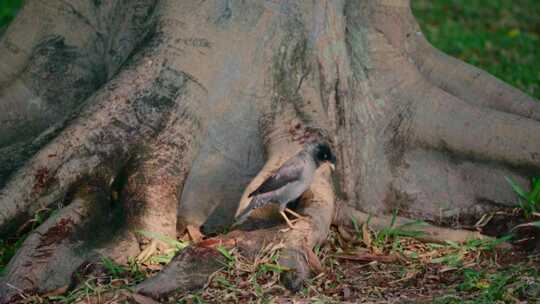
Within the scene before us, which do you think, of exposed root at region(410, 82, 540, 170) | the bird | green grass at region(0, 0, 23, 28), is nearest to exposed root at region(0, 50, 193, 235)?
the bird

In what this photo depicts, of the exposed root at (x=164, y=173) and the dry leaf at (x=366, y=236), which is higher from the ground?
the exposed root at (x=164, y=173)

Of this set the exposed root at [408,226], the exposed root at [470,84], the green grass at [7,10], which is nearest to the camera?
the exposed root at [408,226]

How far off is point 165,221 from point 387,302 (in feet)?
4.94

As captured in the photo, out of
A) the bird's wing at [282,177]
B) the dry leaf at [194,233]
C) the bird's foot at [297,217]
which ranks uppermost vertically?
the bird's wing at [282,177]

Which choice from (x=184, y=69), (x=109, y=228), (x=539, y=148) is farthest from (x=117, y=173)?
(x=539, y=148)

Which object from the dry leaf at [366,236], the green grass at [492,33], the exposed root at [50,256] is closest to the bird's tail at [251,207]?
the dry leaf at [366,236]

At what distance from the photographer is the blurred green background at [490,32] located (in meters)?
10.3

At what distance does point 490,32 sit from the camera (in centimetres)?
1217

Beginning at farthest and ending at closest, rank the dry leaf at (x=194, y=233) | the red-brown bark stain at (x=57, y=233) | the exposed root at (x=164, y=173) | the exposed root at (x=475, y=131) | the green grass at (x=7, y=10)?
the green grass at (x=7, y=10), the exposed root at (x=475, y=131), the dry leaf at (x=194, y=233), the exposed root at (x=164, y=173), the red-brown bark stain at (x=57, y=233)

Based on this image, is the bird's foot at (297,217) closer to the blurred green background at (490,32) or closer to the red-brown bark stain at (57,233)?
the red-brown bark stain at (57,233)

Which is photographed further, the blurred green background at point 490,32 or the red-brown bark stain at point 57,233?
the blurred green background at point 490,32

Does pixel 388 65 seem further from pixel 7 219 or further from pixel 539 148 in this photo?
pixel 7 219

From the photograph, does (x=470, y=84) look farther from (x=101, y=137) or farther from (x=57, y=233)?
(x=57, y=233)

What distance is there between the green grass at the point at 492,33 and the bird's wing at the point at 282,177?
4.35 metres
